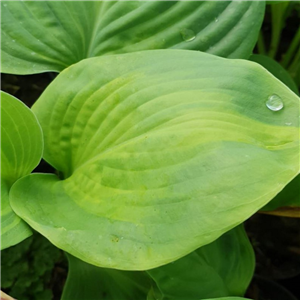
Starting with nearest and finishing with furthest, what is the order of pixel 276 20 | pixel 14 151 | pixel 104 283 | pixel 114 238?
1. pixel 114 238
2. pixel 14 151
3. pixel 104 283
4. pixel 276 20

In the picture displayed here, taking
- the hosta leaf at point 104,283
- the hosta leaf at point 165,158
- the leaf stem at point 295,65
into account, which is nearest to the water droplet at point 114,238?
the hosta leaf at point 165,158

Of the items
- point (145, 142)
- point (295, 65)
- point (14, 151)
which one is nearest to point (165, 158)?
point (145, 142)

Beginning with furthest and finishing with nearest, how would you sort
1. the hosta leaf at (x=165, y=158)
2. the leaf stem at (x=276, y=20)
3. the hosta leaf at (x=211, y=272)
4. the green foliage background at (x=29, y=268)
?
the leaf stem at (x=276, y=20) < the green foliage background at (x=29, y=268) < the hosta leaf at (x=211, y=272) < the hosta leaf at (x=165, y=158)

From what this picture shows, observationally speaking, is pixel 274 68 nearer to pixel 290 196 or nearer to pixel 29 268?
pixel 290 196

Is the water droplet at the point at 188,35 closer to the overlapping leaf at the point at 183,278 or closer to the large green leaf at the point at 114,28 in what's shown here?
the large green leaf at the point at 114,28

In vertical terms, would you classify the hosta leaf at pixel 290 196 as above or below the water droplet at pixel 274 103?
below

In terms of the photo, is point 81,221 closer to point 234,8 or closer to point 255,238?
point 234,8

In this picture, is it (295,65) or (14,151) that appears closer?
(14,151)

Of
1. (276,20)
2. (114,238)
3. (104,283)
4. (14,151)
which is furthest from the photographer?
(276,20)

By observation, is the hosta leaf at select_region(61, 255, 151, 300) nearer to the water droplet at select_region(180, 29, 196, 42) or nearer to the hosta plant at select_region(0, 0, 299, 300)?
the hosta plant at select_region(0, 0, 299, 300)
